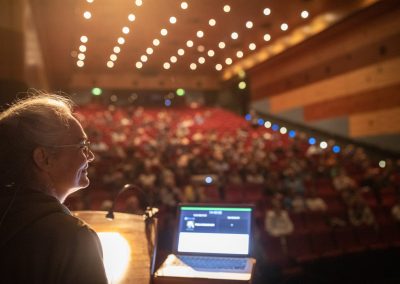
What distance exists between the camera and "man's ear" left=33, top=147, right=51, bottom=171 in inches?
33.5

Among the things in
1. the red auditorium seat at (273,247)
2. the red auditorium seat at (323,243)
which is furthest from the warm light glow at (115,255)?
the red auditorium seat at (323,243)

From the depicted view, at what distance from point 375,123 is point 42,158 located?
400 inches

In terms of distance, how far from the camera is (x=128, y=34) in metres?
3.92

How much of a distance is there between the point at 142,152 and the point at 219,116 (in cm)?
686

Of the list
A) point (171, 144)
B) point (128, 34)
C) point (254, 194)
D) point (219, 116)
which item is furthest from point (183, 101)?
point (128, 34)

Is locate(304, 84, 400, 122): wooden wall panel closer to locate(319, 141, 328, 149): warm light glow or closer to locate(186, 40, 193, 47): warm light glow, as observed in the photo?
locate(319, 141, 328, 149): warm light glow

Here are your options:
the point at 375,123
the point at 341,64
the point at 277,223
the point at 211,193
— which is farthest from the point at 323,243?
the point at 341,64

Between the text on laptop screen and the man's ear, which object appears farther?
the text on laptop screen

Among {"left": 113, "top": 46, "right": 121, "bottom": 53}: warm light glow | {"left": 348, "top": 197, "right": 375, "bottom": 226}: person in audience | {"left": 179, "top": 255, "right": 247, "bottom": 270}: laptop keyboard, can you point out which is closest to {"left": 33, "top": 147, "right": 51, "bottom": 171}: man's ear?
{"left": 179, "top": 255, "right": 247, "bottom": 270}: laptop keyboard

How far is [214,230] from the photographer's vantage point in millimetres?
1462

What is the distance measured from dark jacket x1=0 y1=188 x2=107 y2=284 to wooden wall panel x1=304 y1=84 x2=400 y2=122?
31.8 ft

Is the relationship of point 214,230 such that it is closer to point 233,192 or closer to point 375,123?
point 233,192

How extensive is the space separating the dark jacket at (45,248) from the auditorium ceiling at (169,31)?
2348mm

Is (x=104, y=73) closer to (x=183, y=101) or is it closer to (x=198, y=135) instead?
(x=183, y=101)
